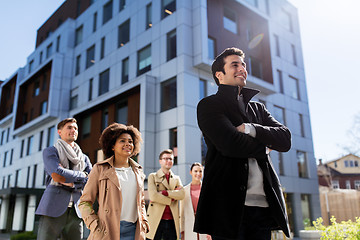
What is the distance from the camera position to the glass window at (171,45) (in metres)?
19.3

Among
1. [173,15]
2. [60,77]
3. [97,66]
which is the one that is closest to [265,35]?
[173,15]

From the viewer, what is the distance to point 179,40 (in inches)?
733

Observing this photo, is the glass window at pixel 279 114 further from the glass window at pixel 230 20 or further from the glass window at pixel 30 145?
the glass window at pixel 30 145

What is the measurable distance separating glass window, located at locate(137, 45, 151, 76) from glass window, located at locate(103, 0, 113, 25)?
6.20m

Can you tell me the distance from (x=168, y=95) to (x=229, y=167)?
54.8 ft

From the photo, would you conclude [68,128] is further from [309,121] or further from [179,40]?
[309,121]

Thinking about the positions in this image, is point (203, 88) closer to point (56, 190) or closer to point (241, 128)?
point (56, 190)

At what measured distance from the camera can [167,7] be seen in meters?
20.5

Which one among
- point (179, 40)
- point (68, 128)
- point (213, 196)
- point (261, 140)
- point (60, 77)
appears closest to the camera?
point (213, 196)

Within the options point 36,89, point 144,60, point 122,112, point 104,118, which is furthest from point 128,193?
point 36,89

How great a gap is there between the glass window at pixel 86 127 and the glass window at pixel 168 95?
795 cm

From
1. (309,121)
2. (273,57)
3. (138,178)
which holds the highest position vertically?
(273,57)

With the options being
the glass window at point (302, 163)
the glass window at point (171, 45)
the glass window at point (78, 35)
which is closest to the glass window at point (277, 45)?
the glass window at point (302, 163)

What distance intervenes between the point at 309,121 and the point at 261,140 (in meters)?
26.3
